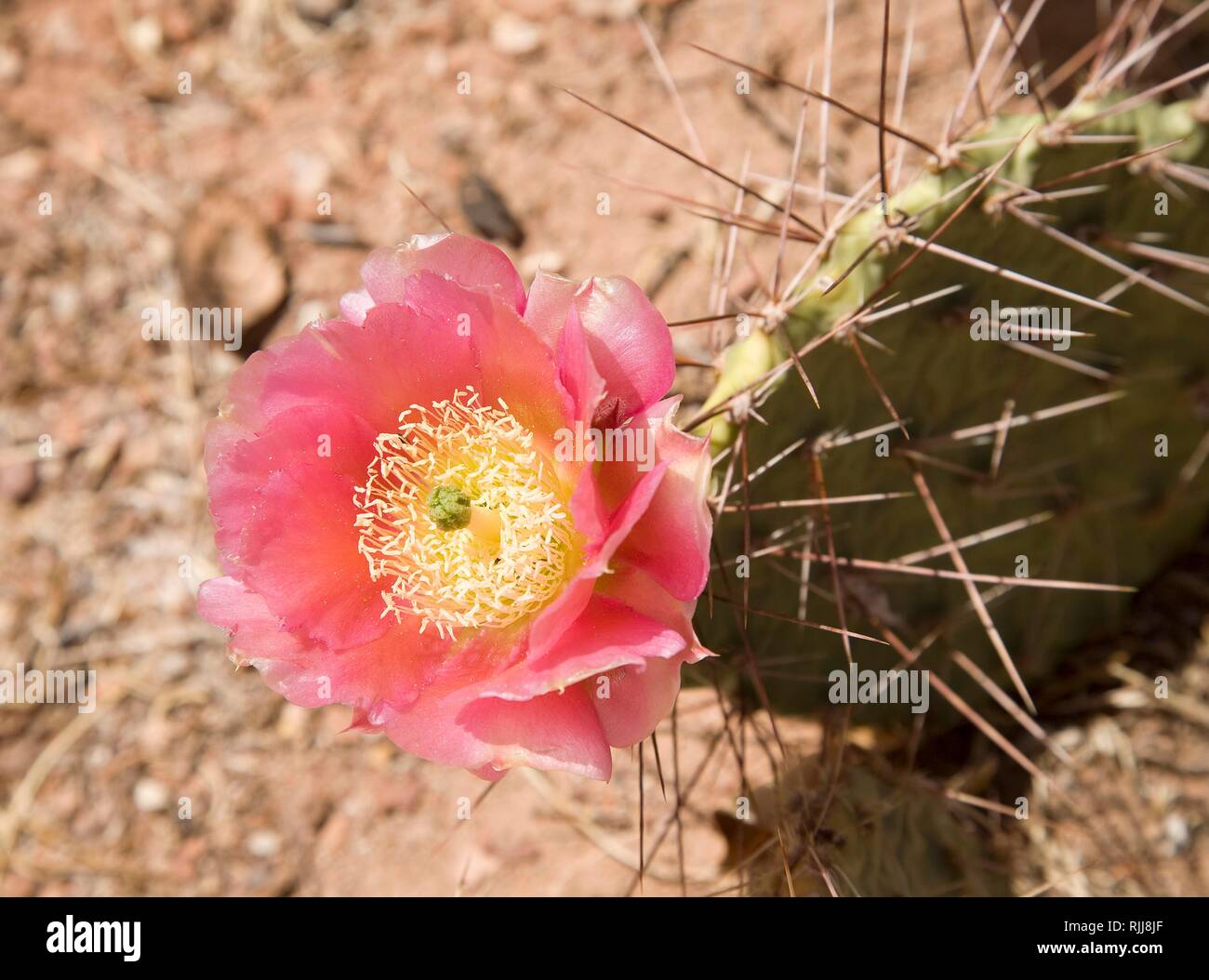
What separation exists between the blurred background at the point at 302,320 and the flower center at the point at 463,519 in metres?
0.76

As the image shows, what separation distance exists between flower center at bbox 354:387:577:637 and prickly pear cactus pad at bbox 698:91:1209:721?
0.60 feet

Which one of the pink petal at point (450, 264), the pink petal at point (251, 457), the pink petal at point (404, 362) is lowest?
the pink petal at point (251, 457)

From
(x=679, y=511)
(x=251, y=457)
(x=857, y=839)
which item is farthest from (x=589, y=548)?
(x=857, y=839)

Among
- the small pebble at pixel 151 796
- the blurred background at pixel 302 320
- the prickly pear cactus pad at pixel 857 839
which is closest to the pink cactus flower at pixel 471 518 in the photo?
the prickly pear cactus pad at pixel 857 839

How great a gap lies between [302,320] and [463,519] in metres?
1.30

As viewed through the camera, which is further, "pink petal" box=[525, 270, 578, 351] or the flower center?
the flower center

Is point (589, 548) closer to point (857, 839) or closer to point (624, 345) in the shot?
point (624, 345)

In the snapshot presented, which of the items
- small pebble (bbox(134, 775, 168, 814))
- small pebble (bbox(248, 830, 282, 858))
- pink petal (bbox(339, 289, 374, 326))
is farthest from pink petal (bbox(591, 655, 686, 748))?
small pebble (bbox(134, 775, 168, 814))

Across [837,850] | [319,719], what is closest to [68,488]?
[319,719]

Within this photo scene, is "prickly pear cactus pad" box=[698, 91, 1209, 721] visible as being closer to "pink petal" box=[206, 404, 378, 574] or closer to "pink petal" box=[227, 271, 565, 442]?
"pink petal" box=[227, 271, 565, 442]

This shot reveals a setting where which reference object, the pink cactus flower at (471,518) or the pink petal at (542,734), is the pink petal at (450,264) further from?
the pink petal at (542,734)

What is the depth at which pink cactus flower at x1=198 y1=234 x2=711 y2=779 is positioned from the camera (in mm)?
845

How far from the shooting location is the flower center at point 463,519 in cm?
100
